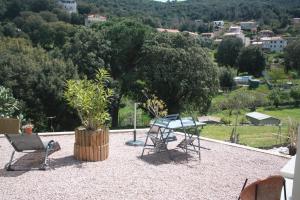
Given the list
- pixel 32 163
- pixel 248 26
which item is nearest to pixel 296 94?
pixel 32 163

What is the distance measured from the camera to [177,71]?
19.8 meters

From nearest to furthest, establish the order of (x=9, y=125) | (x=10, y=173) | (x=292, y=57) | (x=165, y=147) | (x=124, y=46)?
(x=10, y=173)
(x=165, y=147)
(x=9, y=125)
(x=124, y=46)
(x=292, y=57)

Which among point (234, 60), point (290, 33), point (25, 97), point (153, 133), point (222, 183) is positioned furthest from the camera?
point (290, 33)

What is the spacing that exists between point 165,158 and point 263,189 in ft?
12.2

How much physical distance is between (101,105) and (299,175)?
4083 millimetres

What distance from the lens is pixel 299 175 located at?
305cm

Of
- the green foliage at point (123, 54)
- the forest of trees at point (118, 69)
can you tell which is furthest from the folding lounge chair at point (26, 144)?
the green foliage at point (123, 54)

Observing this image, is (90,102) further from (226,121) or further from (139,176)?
(226,121)

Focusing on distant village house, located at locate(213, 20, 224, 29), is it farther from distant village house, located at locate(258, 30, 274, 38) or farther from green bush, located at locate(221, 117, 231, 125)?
green bush, located at locate(221, 117, 231, 125)

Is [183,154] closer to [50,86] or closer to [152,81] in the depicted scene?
[50,86]

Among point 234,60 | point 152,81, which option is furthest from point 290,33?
point 152,81

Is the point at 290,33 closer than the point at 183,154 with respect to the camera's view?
No

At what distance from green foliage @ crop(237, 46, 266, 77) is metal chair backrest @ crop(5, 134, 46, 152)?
5728 cm

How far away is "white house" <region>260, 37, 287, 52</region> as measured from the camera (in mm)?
81250
